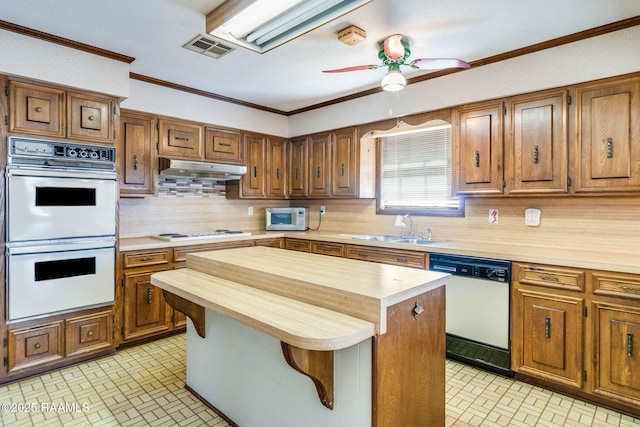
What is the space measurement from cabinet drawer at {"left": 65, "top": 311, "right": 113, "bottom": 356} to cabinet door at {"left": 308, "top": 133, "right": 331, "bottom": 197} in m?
2.60

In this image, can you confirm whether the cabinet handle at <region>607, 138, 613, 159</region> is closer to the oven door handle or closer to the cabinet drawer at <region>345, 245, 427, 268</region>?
the cabinet drawer at <region>345, 245, 427, 268</region>

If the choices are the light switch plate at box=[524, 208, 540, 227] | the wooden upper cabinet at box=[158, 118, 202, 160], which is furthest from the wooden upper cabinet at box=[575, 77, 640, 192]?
the wooden upper cabinet at box=[158, 118, 202, 160]

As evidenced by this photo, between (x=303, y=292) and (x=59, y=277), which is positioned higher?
(x=303, y=292)

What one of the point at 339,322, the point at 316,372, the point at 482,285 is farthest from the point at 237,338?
the point at 482,285

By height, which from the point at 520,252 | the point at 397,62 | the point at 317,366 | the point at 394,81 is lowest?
the point at 317,366

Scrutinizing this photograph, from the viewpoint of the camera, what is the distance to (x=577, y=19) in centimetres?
235

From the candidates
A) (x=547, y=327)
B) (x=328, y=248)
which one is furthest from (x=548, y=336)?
(x=328, y=248)

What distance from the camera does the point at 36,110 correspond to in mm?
2633

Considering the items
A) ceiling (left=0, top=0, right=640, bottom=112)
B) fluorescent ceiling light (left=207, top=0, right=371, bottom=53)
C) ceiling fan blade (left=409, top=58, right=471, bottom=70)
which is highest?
ceiling (left=0, top=0, right=640, bottom=112)

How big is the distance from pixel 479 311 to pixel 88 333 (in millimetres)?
3163

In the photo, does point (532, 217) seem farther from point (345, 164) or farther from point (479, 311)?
point (345, 164)

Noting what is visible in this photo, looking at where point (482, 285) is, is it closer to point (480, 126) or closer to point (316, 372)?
point (480, 126)

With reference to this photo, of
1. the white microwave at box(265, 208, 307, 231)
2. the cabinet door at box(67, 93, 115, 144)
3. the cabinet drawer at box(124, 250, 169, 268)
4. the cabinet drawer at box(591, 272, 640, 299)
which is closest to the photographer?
the cabinet drawer at box(591, 272, 640, 299)

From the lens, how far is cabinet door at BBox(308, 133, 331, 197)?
4395mm
